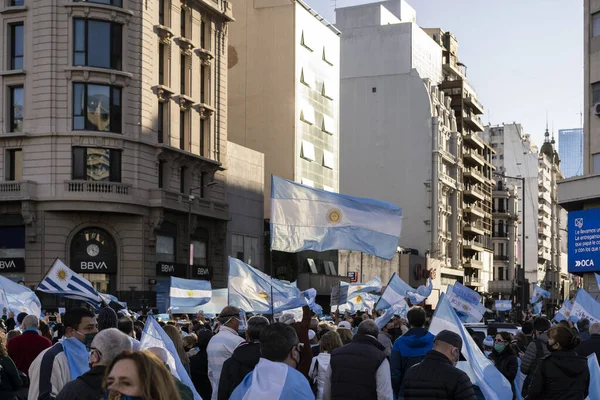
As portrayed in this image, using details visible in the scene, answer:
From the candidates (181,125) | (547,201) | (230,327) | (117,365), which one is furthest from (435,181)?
(117,365)

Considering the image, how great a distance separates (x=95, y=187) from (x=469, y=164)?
217 feet

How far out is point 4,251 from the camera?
48.4 meters

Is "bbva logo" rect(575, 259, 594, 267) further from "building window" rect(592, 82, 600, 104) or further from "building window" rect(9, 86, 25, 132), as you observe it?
"building window" rect(9, 86, 25, 132)

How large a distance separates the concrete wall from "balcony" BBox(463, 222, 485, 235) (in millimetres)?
44770

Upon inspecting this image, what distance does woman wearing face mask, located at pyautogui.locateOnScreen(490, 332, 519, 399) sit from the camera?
12.9m

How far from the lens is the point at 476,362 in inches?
387

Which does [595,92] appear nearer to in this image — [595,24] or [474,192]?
[595,24]

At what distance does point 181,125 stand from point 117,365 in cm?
5003

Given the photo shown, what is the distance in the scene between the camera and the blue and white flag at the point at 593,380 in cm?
1078

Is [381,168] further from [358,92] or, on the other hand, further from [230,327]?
[230,327]

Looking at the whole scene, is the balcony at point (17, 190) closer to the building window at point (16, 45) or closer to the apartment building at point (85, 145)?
the apartment building at point (85, 145)

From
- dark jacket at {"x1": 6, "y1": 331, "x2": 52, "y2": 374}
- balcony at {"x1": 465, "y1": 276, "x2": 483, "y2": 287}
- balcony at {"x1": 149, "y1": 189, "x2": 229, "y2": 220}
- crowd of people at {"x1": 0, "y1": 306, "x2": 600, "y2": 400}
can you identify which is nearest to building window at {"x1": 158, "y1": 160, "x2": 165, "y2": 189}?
balcony at {"x1": 149, "y1": 189, "x2": 229, "y2": 220}

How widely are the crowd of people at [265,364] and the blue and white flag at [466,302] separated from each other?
32.2 ft

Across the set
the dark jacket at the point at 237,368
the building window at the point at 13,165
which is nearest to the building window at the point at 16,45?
the building window at the point at 13,165
